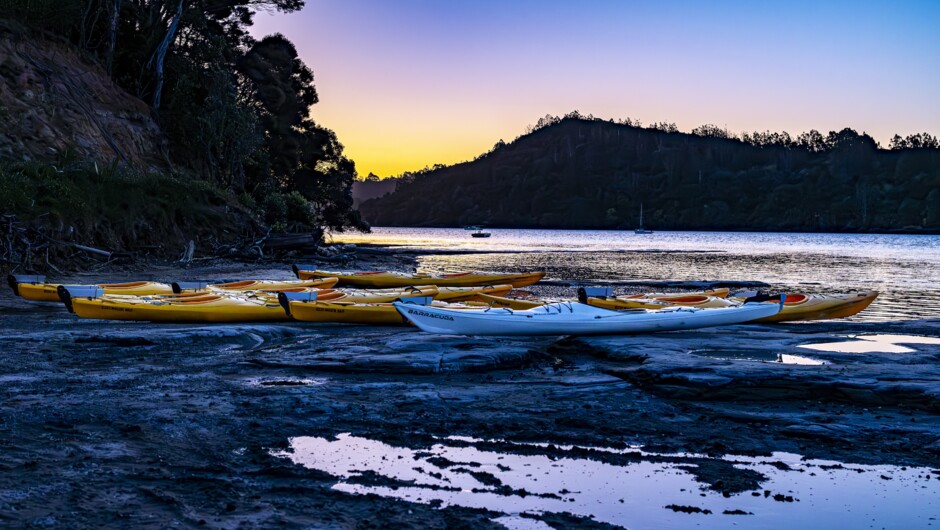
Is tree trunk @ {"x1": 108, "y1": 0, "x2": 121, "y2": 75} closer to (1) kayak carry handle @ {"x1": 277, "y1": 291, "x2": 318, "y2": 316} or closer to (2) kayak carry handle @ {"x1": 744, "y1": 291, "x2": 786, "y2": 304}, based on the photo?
(1) kayak carry handle @ {"x1": 277, "y1": 291, "x2": 318, "y2": 316}

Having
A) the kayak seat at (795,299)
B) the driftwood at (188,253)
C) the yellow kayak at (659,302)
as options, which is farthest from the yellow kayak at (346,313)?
the driftwood at (188,253)

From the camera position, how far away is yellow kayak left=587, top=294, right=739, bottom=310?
1435 cm

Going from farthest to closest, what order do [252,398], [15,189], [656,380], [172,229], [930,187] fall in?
[930,187] → [172,229] → [15,189] → [656,380] → [252,398]

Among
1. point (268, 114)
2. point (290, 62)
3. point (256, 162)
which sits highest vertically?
point (290, 62)

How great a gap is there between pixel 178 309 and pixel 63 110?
19.6 m

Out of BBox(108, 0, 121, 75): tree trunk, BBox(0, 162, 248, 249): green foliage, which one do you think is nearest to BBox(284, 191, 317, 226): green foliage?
BBox(0, 162, 248, 249): green foliage

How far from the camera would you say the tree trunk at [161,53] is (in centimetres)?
3628

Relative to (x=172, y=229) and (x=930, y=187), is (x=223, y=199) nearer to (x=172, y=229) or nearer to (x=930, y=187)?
(x=172, y=229)

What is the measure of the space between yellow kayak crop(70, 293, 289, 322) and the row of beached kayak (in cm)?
2

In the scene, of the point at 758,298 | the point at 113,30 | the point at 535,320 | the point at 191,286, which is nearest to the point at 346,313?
the point at 535,320

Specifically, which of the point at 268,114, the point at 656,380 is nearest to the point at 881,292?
the point at 656,380

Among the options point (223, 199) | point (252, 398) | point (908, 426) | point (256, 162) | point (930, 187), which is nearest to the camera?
point (908, 426)

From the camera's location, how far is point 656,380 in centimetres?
883

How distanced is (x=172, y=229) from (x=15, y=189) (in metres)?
6.93
